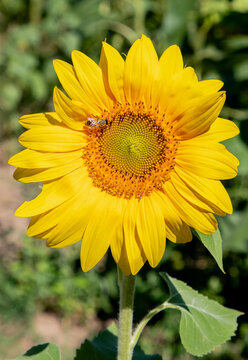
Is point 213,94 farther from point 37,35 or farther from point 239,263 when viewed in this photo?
point 37,35

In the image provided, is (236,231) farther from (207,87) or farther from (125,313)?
(207,87)

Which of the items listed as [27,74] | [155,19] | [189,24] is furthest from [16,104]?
[189,24]

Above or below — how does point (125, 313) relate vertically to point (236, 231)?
above

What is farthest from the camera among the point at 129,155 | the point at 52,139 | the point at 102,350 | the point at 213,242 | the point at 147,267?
the point at 147,267

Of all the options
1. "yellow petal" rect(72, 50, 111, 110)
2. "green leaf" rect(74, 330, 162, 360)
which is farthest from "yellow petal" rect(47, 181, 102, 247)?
"green leaf" rect(74, 330, 162, 360)

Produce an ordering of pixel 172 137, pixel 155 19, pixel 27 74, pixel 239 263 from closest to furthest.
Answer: pixel 172 137 → pixel 239 263 → pixel 155 19 → pixel 27 74

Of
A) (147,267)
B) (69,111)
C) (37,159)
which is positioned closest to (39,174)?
(37,159)

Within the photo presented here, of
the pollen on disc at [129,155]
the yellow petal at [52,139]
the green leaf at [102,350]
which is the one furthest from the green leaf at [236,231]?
the yellow petal at [52,139]
